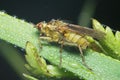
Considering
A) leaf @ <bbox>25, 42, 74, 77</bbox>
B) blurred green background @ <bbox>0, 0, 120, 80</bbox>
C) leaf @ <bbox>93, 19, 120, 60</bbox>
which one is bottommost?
leaf @ <bbox>25, 42, 74, 77</bbox>

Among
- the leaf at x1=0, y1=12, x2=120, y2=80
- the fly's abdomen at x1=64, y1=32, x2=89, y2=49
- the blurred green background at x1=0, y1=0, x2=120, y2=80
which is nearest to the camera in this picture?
the leaf at x1=0, y1=12, x2=120, y2=80

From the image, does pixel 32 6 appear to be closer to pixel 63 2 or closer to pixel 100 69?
pixel 63 2

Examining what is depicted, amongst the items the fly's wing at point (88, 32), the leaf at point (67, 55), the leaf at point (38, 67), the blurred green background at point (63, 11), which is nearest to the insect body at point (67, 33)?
the fly's wing at point (88, 32)

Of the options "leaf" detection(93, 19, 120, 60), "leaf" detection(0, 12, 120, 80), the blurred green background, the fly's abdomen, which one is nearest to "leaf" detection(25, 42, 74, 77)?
"leaf" detection(0, 12, 120, 80)

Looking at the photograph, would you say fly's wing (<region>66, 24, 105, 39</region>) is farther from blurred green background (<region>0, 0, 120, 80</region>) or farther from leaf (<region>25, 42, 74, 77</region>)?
blurred green background (<region>0, 0, 120, 80</region>)

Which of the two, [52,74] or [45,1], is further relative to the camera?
[45,1]

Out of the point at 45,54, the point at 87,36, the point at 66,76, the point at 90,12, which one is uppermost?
the point at 90,12

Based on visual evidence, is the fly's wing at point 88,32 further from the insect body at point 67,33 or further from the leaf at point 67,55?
the leaf at point 67,55

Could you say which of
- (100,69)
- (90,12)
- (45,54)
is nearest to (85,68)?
(100,69)
